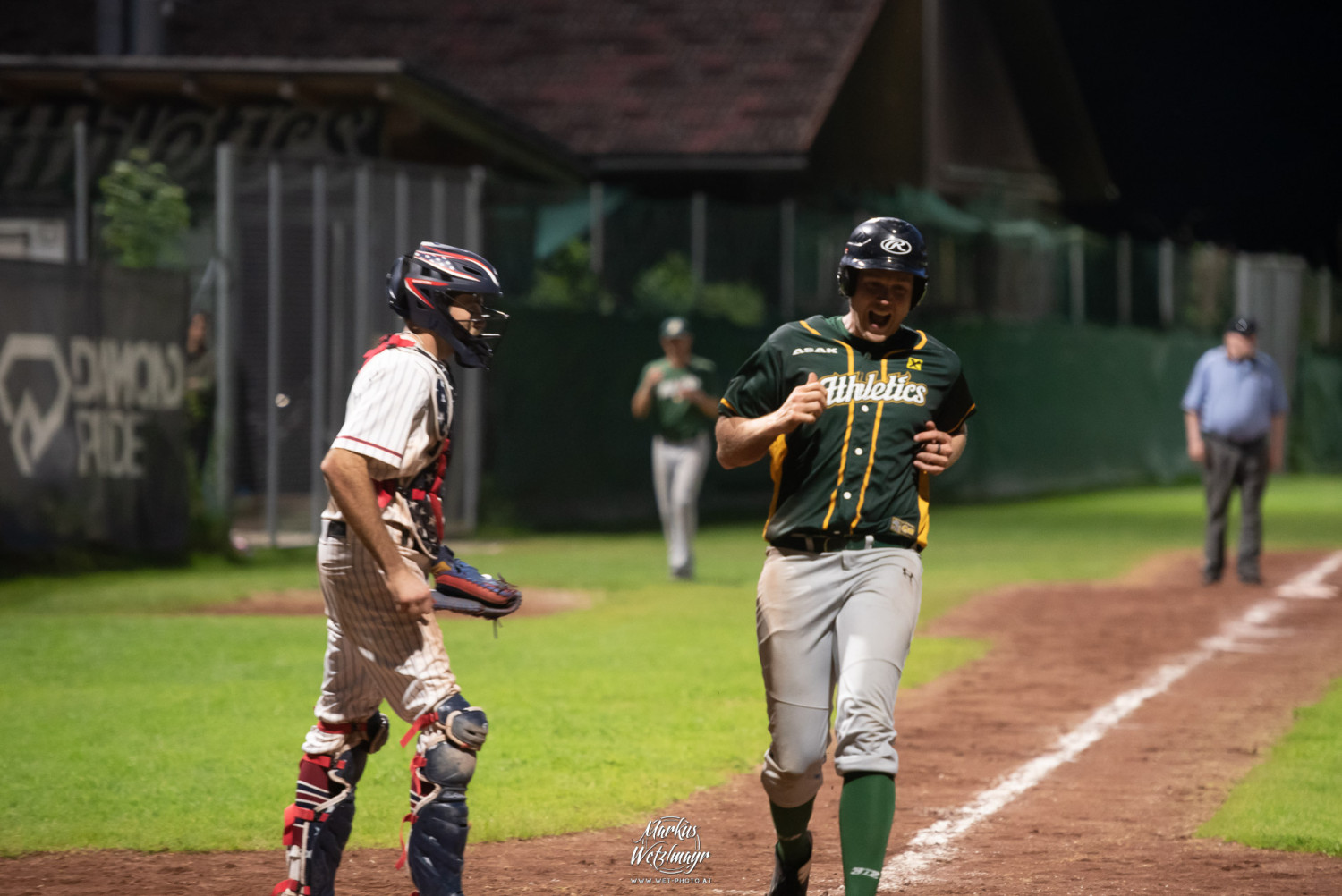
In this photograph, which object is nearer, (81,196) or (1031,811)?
(1031,811)

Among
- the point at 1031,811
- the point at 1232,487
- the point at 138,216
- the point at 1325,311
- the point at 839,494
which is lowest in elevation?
the point at 1031,811

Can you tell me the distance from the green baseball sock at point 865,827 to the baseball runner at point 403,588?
1.07 metres

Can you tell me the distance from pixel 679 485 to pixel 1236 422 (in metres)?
4.78

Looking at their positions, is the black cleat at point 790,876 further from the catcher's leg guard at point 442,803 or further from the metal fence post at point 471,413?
the metal fence post at point 471,413

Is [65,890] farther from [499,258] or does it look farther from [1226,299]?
[1226,299]

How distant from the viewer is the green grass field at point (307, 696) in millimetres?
7094

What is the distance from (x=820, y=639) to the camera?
541 centimetres

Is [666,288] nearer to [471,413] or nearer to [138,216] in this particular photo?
[471,413]

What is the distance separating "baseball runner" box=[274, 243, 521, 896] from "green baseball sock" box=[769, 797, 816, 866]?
1.02 metres

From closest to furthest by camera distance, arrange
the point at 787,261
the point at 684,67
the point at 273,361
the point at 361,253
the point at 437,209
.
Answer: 1. the point at 273,361
2. the point at 361,253
3. the point at 437,209
4. the point at 787,261
5. the point at 684,67

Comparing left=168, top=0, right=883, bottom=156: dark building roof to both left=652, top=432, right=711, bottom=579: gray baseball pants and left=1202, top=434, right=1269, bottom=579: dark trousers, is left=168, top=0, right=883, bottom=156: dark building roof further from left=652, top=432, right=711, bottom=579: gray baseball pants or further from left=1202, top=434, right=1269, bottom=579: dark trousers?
left=1202, top=434, right=1269, bottom=579: dark trousers

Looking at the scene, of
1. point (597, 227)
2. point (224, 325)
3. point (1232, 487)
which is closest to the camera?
point (1232, 487)

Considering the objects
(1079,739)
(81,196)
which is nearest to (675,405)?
(81,196)

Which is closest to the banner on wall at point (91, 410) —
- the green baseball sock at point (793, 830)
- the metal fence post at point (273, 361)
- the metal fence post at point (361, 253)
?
the metal fence post at point (273, 361)
